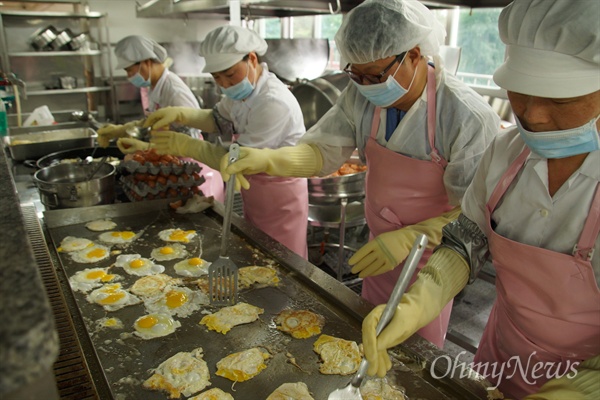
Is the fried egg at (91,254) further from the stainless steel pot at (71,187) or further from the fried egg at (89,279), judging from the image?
the stainless steel pot at (71,187)

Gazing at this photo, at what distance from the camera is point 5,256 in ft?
1.91

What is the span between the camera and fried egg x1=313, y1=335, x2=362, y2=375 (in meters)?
1.59

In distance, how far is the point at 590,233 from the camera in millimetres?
1312

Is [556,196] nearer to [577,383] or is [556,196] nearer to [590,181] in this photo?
[590,181]

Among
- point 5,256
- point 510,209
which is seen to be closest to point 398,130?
point 510,209

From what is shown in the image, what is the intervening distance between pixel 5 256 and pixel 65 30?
324 inches

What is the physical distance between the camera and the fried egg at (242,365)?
158cm

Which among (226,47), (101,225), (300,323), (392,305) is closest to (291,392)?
(300,323)

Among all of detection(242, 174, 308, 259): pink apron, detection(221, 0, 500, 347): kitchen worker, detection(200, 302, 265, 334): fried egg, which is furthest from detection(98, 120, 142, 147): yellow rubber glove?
detection(200, 302, 265, 334): fried egg

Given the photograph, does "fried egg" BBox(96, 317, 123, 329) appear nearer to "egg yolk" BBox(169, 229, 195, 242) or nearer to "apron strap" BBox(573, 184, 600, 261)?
"egg yolk" BBox(169, 229, 195, 242)

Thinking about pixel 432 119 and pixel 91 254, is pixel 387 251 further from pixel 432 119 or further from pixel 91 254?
pixel 91 254

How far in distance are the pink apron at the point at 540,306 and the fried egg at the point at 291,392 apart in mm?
715

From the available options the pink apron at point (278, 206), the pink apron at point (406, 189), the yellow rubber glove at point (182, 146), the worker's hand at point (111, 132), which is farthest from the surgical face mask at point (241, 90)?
the worker's hand at point (111, 132)

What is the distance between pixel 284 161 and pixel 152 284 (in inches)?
37.7
